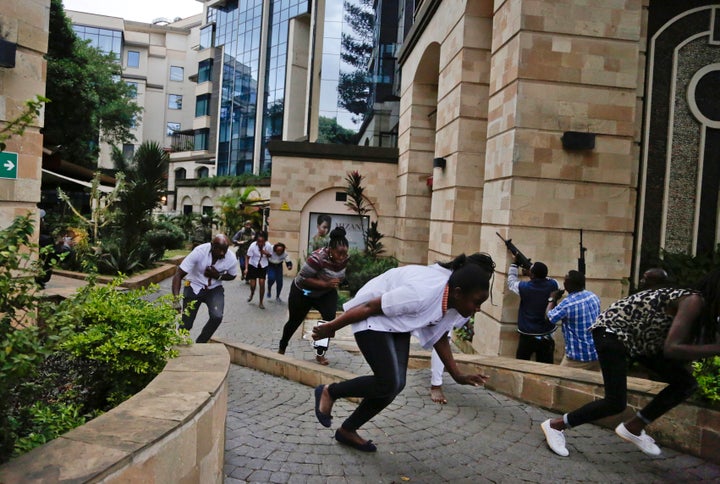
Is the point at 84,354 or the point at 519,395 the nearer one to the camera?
the point at 84,354

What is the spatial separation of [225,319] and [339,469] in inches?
288

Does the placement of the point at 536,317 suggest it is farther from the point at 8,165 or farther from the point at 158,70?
the point at 158,70

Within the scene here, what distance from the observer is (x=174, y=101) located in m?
61.9

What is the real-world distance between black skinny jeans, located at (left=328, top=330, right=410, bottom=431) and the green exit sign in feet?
16.6

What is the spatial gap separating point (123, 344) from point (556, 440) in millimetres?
3093

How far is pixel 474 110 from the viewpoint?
1076cm

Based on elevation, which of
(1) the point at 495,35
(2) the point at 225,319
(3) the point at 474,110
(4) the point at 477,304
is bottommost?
(2) the point at 225,319

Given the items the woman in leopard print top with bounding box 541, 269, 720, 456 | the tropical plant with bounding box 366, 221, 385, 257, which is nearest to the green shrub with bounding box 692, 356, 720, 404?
the woman in leopard print top with bounding box 541, 269, 720, 456

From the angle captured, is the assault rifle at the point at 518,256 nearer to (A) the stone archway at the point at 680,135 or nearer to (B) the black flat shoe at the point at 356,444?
(A) the stone archway at the point at 680,135

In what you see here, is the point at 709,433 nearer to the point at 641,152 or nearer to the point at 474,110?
the point at 641,152

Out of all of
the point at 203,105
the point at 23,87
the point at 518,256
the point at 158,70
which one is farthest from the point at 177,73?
the point at 518,256

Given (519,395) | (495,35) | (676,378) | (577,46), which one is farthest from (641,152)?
(676,378)

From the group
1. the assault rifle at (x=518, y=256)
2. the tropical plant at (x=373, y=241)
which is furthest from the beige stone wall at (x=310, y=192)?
the assault rifle at (x=518, y=256)

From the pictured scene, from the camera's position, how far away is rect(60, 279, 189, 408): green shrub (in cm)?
360
